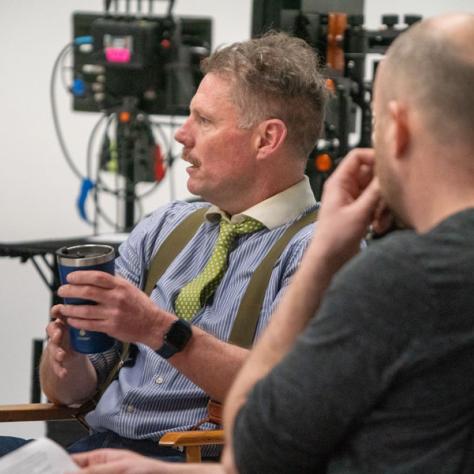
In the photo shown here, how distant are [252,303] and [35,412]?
53 centimetres

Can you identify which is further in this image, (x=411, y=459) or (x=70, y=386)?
(x=70, y=386)

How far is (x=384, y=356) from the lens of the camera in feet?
4.03

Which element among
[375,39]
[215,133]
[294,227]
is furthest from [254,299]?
[375,39]

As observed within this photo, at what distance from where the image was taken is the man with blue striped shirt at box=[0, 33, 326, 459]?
2242mm

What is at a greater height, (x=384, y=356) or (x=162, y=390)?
(x=384, y=356)

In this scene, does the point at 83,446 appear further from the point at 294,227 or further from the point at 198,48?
the point at 198,48

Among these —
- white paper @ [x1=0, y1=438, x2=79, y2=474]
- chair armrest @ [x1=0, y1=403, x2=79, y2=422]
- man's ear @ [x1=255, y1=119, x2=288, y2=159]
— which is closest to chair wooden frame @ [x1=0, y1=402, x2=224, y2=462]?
chair armrest @ [x1=0, y1=403, x2=79, y2=422]

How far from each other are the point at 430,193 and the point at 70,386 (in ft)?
4.05

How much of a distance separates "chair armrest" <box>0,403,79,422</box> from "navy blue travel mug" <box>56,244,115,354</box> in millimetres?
398

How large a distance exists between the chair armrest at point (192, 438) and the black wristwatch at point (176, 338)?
15 centimetres

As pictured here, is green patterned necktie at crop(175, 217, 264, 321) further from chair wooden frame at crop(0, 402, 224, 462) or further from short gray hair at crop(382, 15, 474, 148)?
short gray hair at crop(382, 15, 474, 148)

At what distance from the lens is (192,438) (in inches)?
80.7

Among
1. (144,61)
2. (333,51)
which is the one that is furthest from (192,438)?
(144,61)

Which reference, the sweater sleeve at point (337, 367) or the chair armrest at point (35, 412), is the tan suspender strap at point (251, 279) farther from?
the sweater sleeve at point (337, 367)
